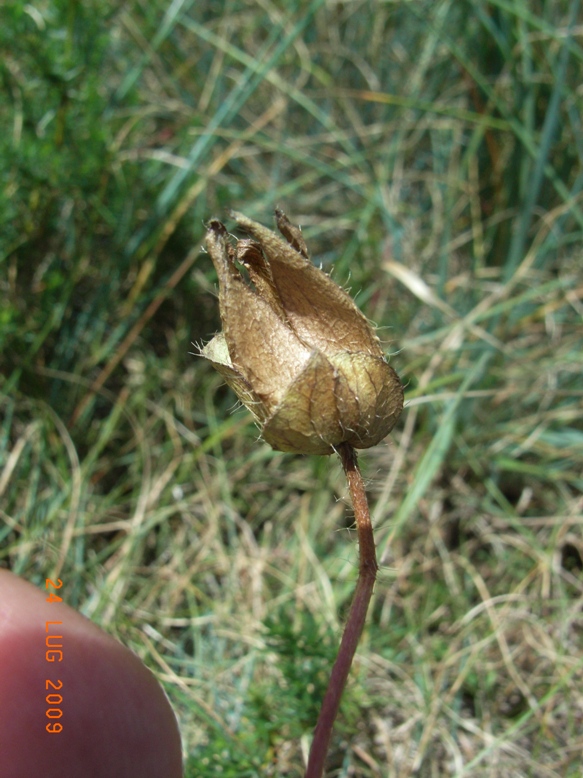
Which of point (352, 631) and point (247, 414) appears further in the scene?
point (247, 414)

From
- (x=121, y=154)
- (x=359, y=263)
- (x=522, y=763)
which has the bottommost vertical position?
(x=522, y=763)

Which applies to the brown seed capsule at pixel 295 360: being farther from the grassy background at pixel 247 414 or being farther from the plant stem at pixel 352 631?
the grassy background at pixel 247 414

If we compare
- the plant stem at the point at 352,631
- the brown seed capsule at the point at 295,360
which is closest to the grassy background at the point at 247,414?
the plant stem at the point at 352,631

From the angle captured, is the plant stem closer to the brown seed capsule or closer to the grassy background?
the brown seed capsule

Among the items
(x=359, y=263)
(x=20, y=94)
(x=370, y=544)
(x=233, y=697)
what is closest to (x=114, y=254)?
(x=20, y=94)

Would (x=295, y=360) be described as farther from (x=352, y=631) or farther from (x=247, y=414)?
(x=247, y=414)

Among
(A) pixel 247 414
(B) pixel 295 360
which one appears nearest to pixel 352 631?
(B) pixel 295 360

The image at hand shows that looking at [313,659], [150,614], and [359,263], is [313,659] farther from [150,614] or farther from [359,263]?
[359,263]
